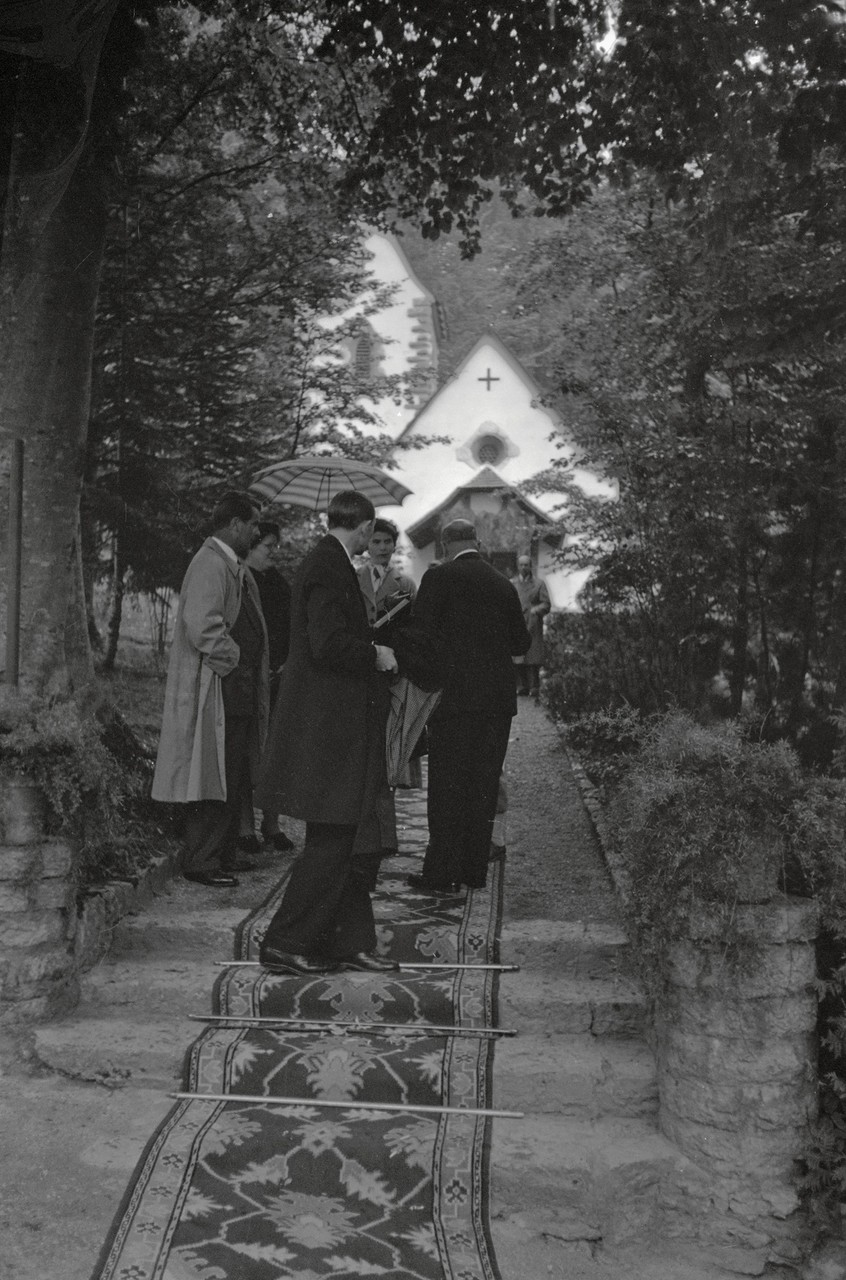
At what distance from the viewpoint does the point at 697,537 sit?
992cm

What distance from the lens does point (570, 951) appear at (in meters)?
6.16

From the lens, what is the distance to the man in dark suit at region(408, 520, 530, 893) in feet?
23.1

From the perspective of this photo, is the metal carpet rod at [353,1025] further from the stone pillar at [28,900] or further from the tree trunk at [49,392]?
the tree trunk at [49,392]

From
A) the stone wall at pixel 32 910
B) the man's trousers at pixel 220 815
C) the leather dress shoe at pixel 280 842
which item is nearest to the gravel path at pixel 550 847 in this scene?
the leather dress shoe at pixel 280 842

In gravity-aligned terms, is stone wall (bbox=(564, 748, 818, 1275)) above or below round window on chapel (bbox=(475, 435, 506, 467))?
below

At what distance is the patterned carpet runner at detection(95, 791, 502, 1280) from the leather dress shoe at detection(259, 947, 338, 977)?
52 millimetres

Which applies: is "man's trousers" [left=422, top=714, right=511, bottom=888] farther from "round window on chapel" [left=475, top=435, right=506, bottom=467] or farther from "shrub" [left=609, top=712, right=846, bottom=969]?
"round window on chapel" [left=475, top=435, right=506, bottom=467]

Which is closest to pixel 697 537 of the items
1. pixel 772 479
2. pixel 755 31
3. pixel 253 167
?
pixel 772 479

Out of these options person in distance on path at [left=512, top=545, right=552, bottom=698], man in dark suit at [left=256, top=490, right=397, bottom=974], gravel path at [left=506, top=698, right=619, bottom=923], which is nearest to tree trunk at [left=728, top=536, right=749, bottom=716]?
gravel path at [left=506, top=698, right=619, bottom=923]

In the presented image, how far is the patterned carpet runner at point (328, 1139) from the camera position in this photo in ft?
15.0

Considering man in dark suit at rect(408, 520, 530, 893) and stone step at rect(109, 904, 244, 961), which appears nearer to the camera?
stone step at rect(109, 904, 244, 961)

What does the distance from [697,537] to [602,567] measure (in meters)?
1.41

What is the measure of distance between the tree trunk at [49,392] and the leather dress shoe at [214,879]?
129cm

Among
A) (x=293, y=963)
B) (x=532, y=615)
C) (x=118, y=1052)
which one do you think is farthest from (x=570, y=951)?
(x=532, y=615)
